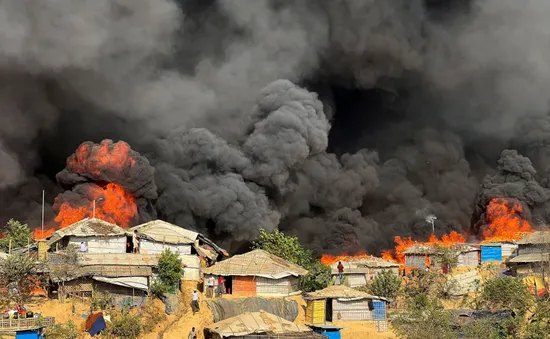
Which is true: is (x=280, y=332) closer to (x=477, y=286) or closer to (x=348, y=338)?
(x=348, y=338)

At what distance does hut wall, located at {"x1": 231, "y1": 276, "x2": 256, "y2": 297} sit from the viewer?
136 feet

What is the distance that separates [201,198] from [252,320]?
24.5 metres

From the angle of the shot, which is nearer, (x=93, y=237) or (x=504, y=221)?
(x=93, y=237)

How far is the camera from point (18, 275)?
1451 inches

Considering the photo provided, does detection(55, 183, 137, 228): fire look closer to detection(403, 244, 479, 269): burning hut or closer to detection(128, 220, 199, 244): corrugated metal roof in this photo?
detection(128, 220, 199, 244): corrugated metal roof

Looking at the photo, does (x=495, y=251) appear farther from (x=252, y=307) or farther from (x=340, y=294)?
A: (x=252, y=307)

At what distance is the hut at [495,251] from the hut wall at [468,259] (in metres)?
0.63

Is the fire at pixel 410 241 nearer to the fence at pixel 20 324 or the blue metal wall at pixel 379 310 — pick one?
the blue metal wall at pixel 379 310

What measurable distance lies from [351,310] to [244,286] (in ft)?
20.0

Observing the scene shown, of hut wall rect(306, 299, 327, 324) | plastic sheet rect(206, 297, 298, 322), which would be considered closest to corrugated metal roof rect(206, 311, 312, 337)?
plastic sheet rect(206, 297, 298, 322)

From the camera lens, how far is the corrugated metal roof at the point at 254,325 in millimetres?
33656

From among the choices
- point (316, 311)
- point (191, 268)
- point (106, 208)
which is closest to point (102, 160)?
point (106, 208)

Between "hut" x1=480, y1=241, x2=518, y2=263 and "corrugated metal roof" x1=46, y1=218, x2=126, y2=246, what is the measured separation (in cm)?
2603

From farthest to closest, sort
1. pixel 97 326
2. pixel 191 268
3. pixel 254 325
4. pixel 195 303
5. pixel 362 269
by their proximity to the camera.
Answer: pixel 362 269
pixel 191 268
pixel 195 303
pixel 254 325
pixel 97 326
